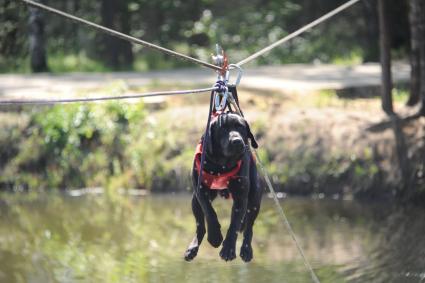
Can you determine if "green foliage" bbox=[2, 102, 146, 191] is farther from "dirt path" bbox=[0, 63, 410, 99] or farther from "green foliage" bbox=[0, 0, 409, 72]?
"green foliage" bbox=[0, 0, 409, 72]

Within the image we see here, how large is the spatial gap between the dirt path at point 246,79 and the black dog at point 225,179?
9406mm

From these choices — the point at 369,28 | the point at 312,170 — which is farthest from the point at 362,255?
the point at 369,28

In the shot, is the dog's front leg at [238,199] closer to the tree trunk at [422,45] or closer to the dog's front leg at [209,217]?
the dog's front leg at [209,217]

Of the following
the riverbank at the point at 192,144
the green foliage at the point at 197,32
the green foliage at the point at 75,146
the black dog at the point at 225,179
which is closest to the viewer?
the black dog at the point at 225,179

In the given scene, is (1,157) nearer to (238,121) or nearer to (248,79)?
(248,79)

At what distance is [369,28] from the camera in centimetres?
2092

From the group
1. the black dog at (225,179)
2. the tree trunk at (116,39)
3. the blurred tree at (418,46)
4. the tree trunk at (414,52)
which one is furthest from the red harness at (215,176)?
the tree trunk at (116,39)

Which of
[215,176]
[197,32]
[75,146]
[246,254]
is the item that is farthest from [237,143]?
[197,32]

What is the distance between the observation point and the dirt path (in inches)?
653

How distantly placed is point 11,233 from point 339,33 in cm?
1214

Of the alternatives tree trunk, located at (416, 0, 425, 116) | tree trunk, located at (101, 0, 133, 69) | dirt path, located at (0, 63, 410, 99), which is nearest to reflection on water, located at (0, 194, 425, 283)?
tree trunk, located at (416, 0, 425, 116)

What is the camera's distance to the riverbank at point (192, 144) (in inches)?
564

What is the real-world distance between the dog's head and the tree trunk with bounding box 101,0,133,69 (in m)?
14.2

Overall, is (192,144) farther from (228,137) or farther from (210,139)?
(228,137)
